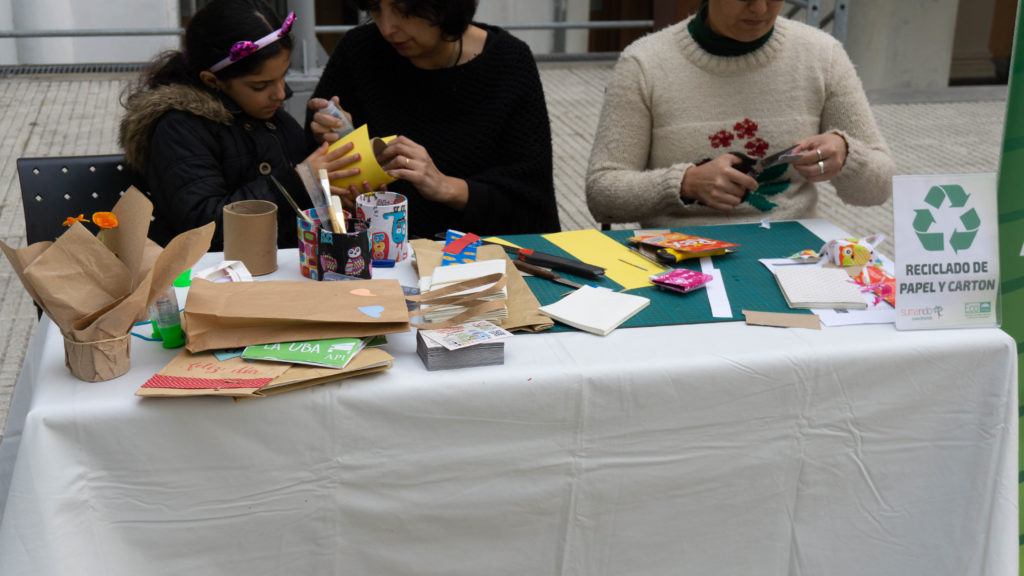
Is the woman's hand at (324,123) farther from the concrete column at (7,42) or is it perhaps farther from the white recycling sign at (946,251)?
the concrete column at (7,42)

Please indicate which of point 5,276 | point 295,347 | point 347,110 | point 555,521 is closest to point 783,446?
point 555,521

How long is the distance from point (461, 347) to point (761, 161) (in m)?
0.95

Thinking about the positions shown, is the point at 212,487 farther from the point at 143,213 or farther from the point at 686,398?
the point at 686,398

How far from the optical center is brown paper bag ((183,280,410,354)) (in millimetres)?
1339

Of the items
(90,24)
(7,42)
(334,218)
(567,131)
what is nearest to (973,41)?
(567,131)

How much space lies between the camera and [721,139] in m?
2.26

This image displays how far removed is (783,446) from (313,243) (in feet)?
2.83

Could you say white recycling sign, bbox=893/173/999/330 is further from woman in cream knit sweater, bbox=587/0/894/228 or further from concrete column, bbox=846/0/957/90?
concrete column, bbox=846/0/957/90

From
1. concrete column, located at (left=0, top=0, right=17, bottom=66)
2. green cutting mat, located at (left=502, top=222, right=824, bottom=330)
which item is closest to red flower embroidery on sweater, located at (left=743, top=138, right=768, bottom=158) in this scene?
green cutting mat, located at (left=502, top=222, right=824, bottom=330)

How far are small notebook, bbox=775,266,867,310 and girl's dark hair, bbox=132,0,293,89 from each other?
1.16 meters

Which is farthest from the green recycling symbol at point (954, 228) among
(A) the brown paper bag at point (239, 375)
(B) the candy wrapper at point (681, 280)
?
(A) the brown paper bag at point (239, 375)

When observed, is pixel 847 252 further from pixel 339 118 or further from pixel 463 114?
pixel 339 118

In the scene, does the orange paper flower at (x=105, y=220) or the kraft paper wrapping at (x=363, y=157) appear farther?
the kraft paper wrapping at (x=363, y=157)

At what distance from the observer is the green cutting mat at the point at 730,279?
158 cm
